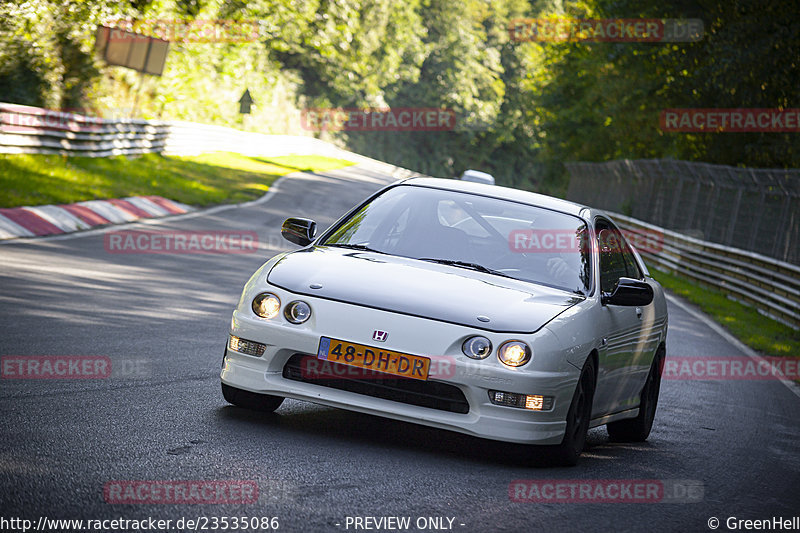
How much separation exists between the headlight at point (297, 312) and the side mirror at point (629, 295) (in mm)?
1818

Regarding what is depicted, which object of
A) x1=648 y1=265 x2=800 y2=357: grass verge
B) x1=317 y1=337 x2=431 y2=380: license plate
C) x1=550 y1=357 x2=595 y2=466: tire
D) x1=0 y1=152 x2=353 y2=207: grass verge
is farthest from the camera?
x1=0 y1=152 x2=353 y2=207: grass verge

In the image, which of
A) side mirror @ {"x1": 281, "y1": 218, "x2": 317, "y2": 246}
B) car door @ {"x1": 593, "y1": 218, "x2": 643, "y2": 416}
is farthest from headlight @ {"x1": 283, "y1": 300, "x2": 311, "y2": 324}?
car door @ {"x1": 593, "y1": 218, "x2": 643, "y2": 416}

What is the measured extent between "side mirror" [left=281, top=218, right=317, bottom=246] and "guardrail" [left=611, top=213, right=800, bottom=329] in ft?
39.6

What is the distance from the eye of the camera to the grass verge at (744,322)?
15.1 metres

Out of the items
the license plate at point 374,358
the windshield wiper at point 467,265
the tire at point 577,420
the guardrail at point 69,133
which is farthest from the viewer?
the guardrail at point 69,133

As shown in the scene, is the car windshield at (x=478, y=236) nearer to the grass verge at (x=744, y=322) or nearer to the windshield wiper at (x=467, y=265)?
the windshield wiper at (x=467, y=265)

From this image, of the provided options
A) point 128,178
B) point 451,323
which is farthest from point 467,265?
point 128,178

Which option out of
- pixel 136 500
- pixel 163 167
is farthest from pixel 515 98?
pixel 136 500

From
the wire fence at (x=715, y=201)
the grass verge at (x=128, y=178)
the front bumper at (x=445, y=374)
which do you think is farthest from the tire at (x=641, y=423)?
the wire fence at (x=715, y=201)

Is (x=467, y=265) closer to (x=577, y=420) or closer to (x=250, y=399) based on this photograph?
(x=577, y=420)

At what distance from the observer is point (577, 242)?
23.4 feet

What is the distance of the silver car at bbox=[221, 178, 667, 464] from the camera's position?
578cm

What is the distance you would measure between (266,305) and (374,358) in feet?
2.36

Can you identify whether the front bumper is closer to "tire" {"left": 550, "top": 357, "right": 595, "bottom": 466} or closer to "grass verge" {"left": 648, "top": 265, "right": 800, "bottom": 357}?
"tire" {"left": 550, "top": 357, "right": 595, "bottom": 466}
